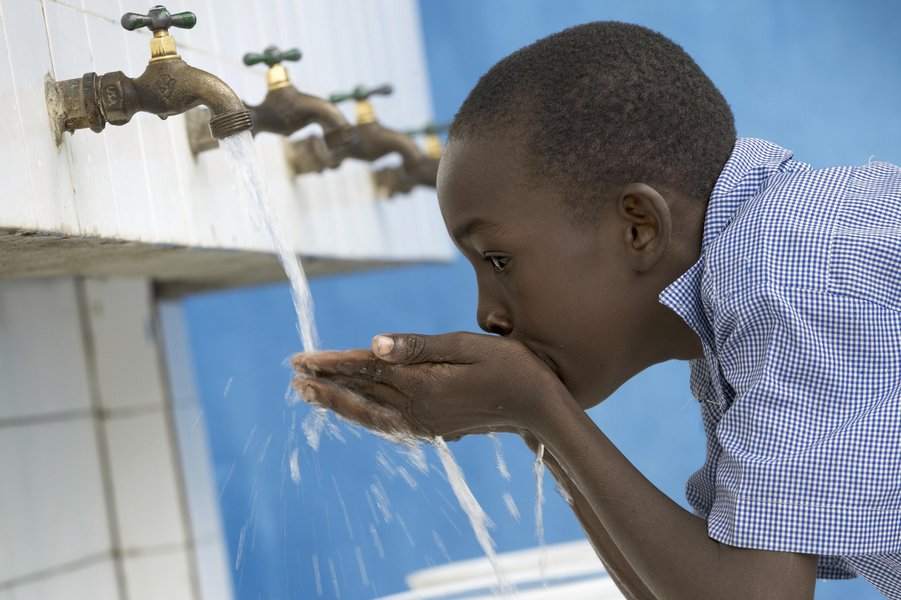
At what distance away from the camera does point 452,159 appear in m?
1.03

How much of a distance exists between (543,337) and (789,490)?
0.26 m

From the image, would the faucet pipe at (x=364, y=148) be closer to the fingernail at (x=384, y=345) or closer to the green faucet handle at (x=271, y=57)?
the green faucet handle at (x=271, y=57)

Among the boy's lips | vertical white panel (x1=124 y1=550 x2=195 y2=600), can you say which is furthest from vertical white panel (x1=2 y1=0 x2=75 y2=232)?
vertical white panel (x1=124 y1=550 x2=195 y2=600)

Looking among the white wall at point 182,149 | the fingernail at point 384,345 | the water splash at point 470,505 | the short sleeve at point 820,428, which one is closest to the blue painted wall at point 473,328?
the white wall at point 182,149

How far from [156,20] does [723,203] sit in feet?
1.78

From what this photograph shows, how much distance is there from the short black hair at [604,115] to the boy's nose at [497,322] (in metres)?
0.12

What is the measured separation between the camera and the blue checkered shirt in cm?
86

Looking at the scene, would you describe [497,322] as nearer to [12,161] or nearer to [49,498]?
[12,161]

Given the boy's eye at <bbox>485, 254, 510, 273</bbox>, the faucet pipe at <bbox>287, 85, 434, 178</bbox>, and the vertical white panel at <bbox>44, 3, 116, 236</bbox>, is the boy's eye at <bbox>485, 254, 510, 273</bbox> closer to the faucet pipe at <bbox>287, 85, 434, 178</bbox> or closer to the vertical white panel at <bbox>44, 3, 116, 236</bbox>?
the vertical white panel at <bbox>44, 3, 116, 236</bbox>

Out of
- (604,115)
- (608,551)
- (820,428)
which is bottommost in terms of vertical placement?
(608,551)

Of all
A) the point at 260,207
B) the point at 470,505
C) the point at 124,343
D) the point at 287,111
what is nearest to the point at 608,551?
the point at 470,505

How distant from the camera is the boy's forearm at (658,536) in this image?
0.86m

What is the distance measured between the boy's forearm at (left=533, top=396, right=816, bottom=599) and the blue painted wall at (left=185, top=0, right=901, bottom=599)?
1642mm

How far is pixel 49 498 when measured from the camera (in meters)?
1.48
